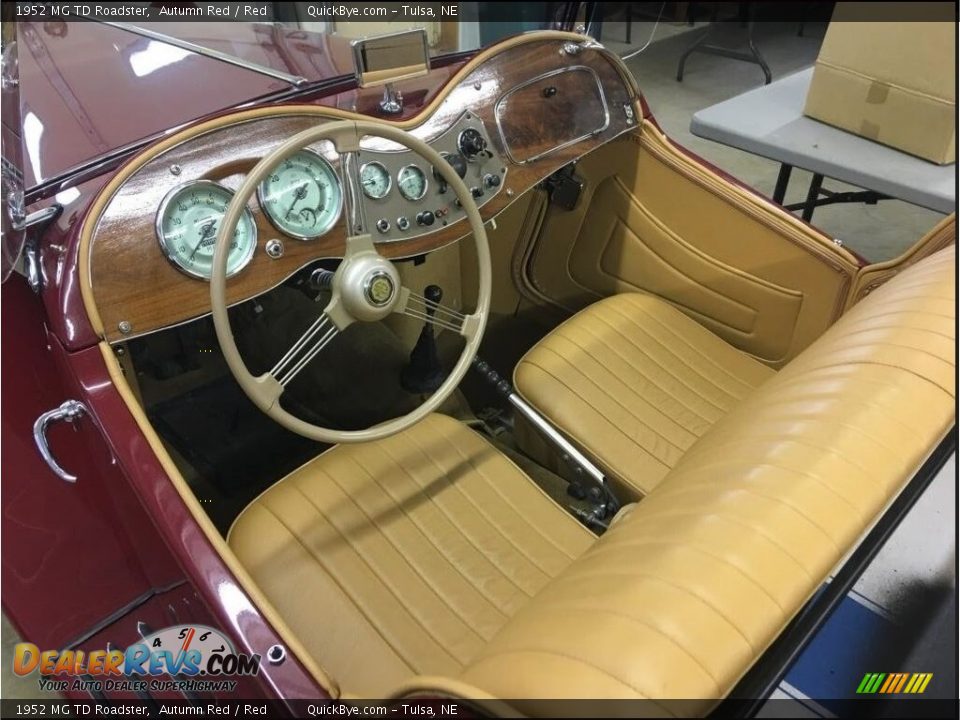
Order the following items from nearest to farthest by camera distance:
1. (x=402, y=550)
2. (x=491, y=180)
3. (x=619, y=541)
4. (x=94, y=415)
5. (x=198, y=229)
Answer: (x=619, y=541), (x=94, y=415), (x=198, y=229), (x=402, y=550), (x=491, y=180)

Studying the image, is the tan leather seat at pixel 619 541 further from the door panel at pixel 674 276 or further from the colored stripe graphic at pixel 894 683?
the door panel at pixel 674 276

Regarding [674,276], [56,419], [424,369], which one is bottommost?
[424,369]

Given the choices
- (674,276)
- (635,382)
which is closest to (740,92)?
(674,276)

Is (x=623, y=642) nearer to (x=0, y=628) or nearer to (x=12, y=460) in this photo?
(x=12, y=460)

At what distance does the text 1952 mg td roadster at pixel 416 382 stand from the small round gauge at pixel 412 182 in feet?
0.03

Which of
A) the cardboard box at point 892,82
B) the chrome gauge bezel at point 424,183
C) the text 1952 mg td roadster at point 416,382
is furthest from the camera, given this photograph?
the cardboard box at point 892,82

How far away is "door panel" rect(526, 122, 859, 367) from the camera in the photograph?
1639 millimetres

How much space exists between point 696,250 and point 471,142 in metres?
0.67

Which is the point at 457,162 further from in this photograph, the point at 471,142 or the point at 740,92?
the point at 740,92

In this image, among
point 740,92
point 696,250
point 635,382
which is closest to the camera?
point 635,382

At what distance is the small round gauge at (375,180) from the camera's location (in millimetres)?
1296

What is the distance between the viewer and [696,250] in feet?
5.85

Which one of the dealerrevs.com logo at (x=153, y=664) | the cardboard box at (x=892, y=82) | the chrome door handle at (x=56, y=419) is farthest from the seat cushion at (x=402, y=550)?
the cardboard box at (x=892, y=82)

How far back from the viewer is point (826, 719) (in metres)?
0.66
